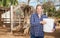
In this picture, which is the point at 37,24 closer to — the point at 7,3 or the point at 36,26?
the point at 36,26

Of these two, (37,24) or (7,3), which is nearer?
(37,24)

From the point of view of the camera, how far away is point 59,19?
2711 mm

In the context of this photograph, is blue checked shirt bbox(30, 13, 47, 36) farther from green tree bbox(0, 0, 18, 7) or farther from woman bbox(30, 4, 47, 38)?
green tree bbox(0, 0, 18, 7)

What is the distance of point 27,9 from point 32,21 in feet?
2.61

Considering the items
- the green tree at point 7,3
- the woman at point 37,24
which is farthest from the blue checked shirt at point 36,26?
the green tree at point 7,3

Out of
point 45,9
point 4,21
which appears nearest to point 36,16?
point 45,9

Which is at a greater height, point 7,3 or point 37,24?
point 7,3

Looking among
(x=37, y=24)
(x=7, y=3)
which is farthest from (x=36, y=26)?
(x=7, y=3)

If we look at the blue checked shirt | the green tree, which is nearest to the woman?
the blue checked shirt

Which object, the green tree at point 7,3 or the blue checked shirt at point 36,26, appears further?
the green tree at point 7,3

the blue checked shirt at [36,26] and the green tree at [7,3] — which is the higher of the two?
the green tree at [7,3]

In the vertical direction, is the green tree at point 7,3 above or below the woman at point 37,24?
above

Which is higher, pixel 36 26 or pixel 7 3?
pixel 7 3

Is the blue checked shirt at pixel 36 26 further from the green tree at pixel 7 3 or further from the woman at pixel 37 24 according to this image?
the green tree at pixel 7 3
